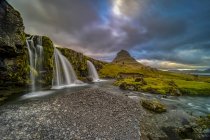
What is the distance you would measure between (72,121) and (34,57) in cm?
3764

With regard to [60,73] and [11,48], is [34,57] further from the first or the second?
[60,73]

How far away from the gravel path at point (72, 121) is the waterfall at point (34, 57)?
23797 mm

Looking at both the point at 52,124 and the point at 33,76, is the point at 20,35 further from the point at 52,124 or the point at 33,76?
the point at 52,124

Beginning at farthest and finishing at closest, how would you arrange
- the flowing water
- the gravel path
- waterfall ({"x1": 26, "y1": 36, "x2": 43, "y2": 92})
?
waterfall ({"x1": 26, "y1": 36, "x2": 43, "y2": 92}) < the flowing water < the gravel path

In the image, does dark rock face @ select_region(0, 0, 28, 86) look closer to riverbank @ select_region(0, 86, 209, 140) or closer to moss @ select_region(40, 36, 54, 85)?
moss @ select_region(40, 36, 54, 85)

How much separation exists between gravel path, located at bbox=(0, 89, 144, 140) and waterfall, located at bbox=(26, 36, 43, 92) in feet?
78.1

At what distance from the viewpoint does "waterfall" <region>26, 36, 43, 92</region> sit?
2072 inches

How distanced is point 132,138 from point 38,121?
14.0 m

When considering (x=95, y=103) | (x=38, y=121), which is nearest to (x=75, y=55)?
(x=95, y=103)

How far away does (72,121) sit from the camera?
81.9 ft

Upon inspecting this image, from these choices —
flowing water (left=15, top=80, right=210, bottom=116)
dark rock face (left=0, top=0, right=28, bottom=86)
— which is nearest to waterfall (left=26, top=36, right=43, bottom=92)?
dark rock face (left=0, top=0, right=28, bottom=86)

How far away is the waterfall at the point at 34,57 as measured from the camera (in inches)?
2072

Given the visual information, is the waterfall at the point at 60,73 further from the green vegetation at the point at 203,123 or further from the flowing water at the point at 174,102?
the green vegetation at the point at 203,123

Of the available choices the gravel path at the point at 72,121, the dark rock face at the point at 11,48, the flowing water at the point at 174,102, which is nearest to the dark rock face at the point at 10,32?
the dark rock face at the point at 11,48
